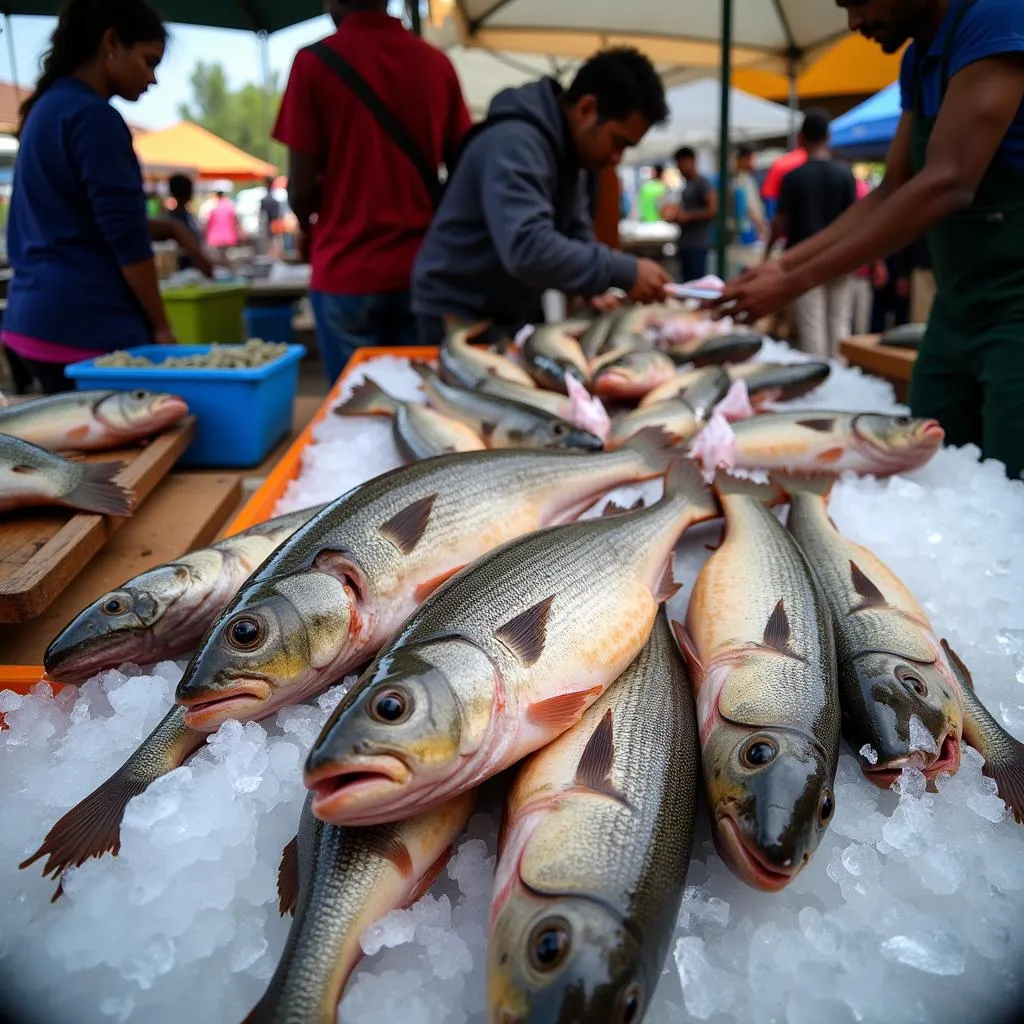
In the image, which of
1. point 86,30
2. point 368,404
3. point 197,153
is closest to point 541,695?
point 368,404

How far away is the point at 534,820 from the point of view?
1016 millimetres

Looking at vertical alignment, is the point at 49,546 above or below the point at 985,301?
below

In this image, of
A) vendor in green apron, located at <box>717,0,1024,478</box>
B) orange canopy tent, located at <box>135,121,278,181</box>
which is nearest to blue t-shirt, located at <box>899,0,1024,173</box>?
vendor in green apron, located at <box>717,0,1024,478</box>

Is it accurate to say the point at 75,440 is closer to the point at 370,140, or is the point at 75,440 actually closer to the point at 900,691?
the point at 370,140

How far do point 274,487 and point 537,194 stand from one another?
188cm

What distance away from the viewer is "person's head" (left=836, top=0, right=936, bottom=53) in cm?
242

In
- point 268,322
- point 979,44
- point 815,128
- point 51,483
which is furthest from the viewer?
point 268,322

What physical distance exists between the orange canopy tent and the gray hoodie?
647 inches

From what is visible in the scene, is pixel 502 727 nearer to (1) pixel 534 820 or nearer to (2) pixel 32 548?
(1) pixel 534 820

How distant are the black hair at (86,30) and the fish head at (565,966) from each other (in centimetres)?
360

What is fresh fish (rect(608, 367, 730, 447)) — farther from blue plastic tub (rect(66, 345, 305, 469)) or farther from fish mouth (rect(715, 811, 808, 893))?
fish mouth (rect(715, 811, 808, 893))

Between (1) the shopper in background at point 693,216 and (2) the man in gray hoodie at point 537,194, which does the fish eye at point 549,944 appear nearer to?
(2) the man in gray hoodie at point 537,194

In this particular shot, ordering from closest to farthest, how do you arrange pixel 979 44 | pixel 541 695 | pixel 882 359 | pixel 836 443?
pixel 541 695
pixel 979 44
pixel 836 443
pixel 882 359

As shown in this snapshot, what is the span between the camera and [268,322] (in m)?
8.15
